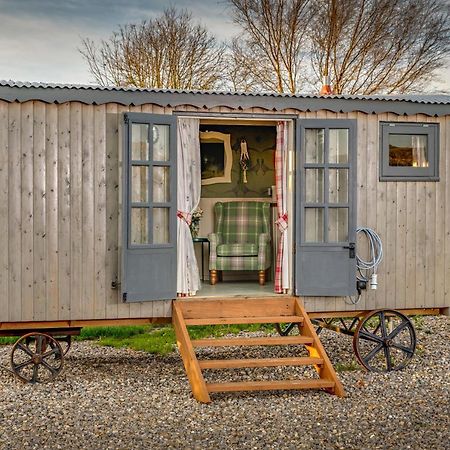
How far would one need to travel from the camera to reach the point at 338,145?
7.18 metres

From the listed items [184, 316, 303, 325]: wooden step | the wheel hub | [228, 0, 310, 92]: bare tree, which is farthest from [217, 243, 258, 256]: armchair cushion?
[228, 0, 310, 92]: bare tree

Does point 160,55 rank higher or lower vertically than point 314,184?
higher

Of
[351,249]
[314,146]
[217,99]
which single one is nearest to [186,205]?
[217,99]

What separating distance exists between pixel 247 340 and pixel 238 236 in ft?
8.70

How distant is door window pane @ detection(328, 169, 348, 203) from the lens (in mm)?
7180

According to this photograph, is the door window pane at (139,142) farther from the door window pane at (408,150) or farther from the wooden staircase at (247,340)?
the door window pane at (408,150)

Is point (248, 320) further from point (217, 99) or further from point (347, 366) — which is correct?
point (217, 99)

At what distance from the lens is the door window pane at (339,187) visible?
718 centimetres

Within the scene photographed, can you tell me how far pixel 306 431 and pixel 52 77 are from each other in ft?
36.1

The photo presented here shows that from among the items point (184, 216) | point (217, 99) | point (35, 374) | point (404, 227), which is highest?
point (217, 99)

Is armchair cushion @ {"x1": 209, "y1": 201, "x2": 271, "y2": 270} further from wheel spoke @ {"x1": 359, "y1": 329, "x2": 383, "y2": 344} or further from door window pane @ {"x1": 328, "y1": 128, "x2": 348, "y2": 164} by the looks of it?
door window pane @ {"x1": 328, "y1": 128, "x2": 348, "y2": 164}

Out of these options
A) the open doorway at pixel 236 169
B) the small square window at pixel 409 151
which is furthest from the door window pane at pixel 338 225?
the open doorway at pixel 236 169

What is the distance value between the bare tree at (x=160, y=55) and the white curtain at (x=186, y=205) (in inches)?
314

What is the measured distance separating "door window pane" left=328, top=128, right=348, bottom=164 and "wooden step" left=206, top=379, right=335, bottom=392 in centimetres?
210
